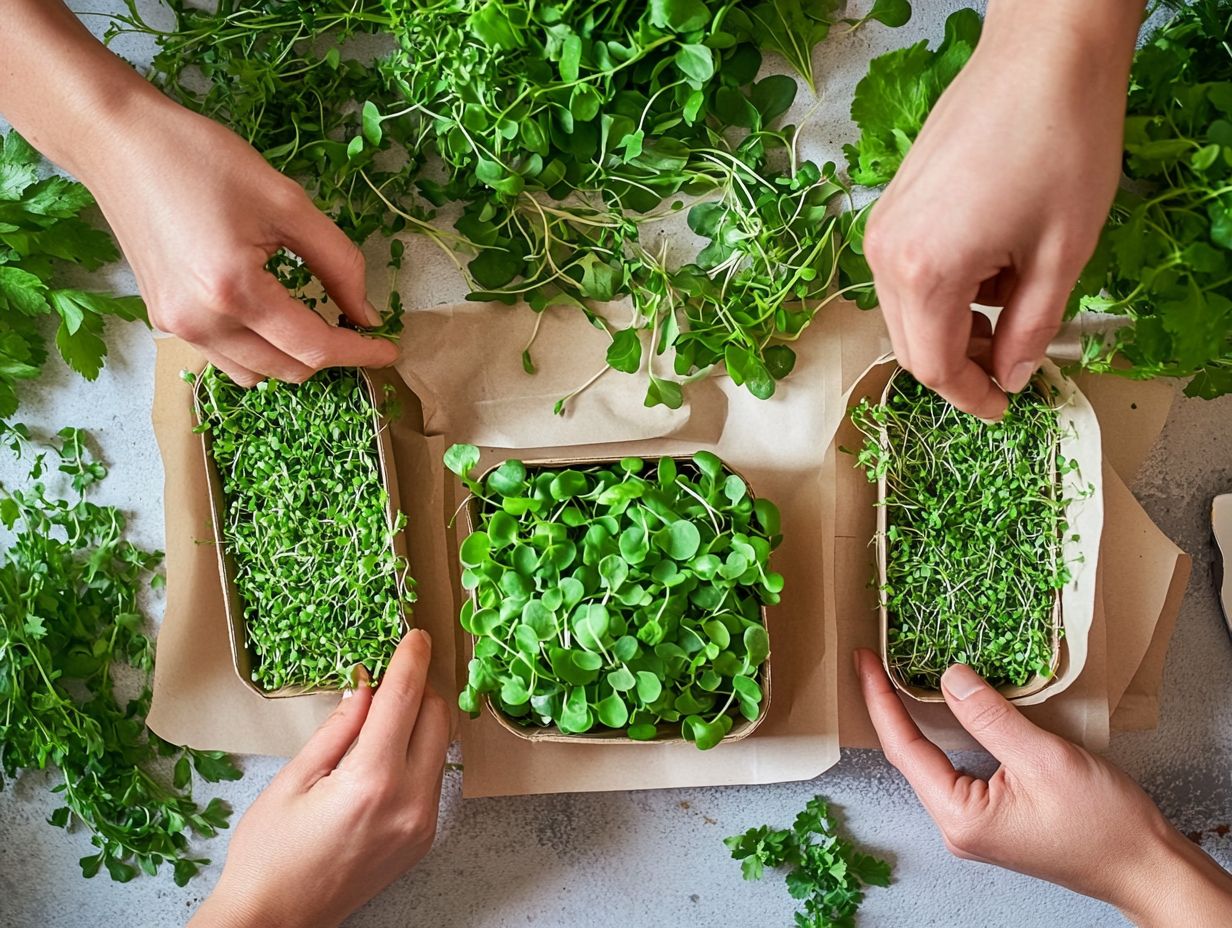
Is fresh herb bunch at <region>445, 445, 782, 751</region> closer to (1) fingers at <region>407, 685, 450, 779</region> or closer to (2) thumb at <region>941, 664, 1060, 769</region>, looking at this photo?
(1) fingers at <region>407, 685, 450, 779</region>

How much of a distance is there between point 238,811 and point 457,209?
898 mm

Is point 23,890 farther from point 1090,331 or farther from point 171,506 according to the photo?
point 1090,331

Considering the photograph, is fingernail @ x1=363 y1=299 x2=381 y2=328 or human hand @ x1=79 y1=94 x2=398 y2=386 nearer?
human hand @ x1=79 y1=94 x2=398 y2=386

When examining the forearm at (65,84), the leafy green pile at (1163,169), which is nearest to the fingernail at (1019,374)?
the leafy green pile at (1163,169)

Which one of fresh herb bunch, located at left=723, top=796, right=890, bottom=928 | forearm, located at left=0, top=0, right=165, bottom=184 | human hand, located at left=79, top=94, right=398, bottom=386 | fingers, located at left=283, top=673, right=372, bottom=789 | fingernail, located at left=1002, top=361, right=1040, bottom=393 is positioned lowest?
fresh herb bunch, located at left=723, top=796, right=890, bottom=928

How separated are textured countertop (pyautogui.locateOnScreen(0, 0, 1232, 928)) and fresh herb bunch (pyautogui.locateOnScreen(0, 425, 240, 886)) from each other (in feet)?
0.13

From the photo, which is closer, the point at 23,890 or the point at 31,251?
the point at 31,251

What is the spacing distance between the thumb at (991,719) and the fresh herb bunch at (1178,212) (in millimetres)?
427

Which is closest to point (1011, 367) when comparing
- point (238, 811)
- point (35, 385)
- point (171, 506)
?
point (171, 506)

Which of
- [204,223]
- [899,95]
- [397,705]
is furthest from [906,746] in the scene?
[204,223]

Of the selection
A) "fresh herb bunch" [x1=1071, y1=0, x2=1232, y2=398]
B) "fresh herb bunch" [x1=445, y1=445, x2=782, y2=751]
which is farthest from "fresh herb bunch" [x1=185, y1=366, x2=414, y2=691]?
"fresh herb bunch" [x1=1071, y1=0, x2=1232, y2=398]

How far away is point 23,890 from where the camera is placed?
1.38m

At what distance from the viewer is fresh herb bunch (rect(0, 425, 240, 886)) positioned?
1279mm

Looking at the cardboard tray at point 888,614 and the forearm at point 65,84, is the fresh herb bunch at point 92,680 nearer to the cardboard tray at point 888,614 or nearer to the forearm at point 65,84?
the forearm at point 65,84
